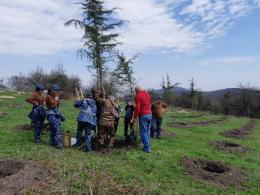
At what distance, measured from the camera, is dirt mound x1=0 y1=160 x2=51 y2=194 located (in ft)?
29.3

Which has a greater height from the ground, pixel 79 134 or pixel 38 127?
pixel 38 127

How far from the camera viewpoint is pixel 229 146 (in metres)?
19.0

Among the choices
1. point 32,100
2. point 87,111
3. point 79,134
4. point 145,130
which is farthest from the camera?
point 145,130

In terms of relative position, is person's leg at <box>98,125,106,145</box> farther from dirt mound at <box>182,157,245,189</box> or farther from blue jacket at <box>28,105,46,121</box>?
dirt mound at <box>182,157,245,189</box>

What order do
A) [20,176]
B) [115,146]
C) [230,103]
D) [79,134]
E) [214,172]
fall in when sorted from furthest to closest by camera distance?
[230,103]
[115,146]
[79,134]
[214,172]
[20,176]

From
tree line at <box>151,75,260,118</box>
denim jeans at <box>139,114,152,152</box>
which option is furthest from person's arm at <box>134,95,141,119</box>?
tree line at <box>151,75,260,118</box>

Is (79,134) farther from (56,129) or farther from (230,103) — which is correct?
(230,103)

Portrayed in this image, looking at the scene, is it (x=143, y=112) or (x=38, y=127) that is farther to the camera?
(x=143, y=112)

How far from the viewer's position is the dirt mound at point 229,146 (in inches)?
708

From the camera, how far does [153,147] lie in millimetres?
15211

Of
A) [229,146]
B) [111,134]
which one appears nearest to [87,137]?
[111,134]

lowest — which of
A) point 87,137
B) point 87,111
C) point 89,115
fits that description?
point 87,137

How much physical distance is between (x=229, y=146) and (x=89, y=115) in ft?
27.7

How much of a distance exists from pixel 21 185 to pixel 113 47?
24073 millimetres
